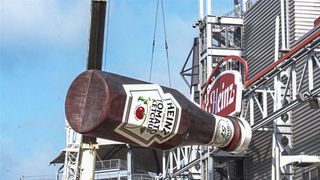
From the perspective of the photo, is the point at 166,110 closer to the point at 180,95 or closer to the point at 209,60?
the point at 180,95

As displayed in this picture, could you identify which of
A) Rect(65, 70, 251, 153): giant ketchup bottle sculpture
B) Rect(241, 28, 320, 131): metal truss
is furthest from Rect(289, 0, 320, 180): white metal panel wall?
Rect(65, 70, 251, 153): giant ketchup bottle sculpture

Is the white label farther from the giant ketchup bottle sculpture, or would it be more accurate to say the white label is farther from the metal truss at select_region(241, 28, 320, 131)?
the metal truss at select_region(241, 28, 320, 131)

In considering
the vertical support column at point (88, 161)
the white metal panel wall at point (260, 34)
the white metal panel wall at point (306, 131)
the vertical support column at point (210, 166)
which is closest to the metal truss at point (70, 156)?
the white metal panel wall at point (260, 34)

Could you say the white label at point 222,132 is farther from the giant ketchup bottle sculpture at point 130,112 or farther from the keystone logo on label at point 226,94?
the keystone logo on label at point 226,94

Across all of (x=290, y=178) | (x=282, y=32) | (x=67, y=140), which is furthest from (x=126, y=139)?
(x=67, y=140)

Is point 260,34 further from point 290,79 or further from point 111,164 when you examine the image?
point 111,164

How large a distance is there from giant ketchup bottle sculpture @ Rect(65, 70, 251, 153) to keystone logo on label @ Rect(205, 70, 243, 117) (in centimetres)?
988

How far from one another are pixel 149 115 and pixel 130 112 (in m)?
0.51

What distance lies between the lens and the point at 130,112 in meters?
14.3

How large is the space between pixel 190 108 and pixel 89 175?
274 cm

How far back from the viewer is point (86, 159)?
1661 centimetres

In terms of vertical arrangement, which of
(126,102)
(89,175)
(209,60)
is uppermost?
(209,60)

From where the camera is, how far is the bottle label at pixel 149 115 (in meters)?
14.3

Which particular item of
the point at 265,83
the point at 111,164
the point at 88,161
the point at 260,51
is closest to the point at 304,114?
the point at 265,83
